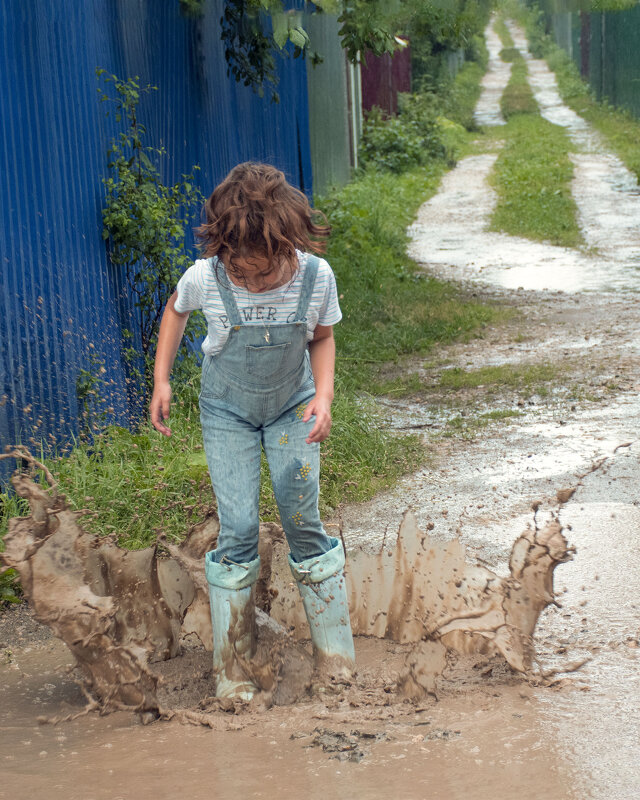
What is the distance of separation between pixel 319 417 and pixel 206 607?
1050mm

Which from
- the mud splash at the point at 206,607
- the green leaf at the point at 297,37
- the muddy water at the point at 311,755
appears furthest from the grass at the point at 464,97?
the muddy water at the point at 311,755

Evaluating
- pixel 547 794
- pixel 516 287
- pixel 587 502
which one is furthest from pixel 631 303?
pixel 547 794

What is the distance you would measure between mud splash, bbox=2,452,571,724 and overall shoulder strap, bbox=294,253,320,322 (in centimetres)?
91

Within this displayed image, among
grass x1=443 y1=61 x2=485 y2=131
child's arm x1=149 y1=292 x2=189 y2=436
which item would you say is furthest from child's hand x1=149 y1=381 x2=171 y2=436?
grass x1=443 y1=61 x2=485 y2=131

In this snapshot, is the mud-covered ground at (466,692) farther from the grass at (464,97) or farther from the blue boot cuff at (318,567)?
the grass at (464,97)

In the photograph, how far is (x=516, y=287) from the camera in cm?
1021

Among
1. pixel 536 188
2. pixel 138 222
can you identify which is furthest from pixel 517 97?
pixel 138 222

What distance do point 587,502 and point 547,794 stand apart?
240cm

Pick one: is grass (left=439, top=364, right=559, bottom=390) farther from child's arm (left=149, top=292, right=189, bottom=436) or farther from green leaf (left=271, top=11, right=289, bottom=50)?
child's arm (left=149, top=292, right=189, bottom=436)

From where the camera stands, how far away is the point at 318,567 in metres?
3.08

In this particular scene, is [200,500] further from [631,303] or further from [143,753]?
[631,303]

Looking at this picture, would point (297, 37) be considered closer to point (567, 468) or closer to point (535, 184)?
point (567, 468)

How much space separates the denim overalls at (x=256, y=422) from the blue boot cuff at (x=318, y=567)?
0.09 metres

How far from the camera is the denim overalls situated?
289 centimetres
